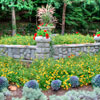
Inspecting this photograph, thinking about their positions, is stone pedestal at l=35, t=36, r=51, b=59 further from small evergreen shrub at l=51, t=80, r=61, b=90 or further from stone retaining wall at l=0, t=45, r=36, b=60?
small evergreen shrub at l=51, t=80, r=61, b=90

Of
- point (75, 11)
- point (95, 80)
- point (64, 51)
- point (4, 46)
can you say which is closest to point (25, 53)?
point (4, 46)

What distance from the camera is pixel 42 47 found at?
6070mm

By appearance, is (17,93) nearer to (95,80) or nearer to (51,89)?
(51,89)

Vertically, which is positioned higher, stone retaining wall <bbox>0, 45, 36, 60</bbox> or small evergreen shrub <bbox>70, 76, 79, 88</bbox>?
stone retaining wall <bbox>0, 45, 36, 60</bbox>

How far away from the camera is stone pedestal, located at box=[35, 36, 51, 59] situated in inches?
236

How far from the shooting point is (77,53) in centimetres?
677

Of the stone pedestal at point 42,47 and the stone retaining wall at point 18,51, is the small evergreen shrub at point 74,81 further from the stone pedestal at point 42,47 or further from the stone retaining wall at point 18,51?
the stone retaining wall at point 18,51

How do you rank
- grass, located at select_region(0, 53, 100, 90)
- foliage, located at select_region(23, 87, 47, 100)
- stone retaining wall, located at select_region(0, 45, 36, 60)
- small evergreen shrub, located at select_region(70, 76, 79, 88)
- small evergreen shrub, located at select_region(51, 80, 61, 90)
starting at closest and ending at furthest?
foliage, located at select_region(23, 87, 47, 100) < small evergreen shrub, located at select_region(51, 80, 61, 90) < small evergreen shrub, located at select_region(70, 76, 79, 88) < grass, located at select_region(0, 53, 100, 90) < stone retaining wall, located at select_region(0, 45, 36, 60)

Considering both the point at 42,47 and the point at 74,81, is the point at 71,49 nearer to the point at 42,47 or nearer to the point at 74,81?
the point at 42,47

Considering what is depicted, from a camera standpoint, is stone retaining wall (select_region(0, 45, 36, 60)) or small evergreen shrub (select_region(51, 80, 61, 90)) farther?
stone retaining wall (select_region(0, 45, 36, 60))

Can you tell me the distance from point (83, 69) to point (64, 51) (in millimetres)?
1752

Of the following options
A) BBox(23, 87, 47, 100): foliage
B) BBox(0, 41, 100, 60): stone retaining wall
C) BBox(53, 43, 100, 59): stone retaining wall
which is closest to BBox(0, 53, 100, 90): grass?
BBox(23, 87, 47, 100): foliage

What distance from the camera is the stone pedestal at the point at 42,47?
6004mm

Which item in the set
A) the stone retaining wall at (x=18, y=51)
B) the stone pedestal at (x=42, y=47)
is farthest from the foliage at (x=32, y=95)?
the stone retaining wall at (x=18, y=51)
